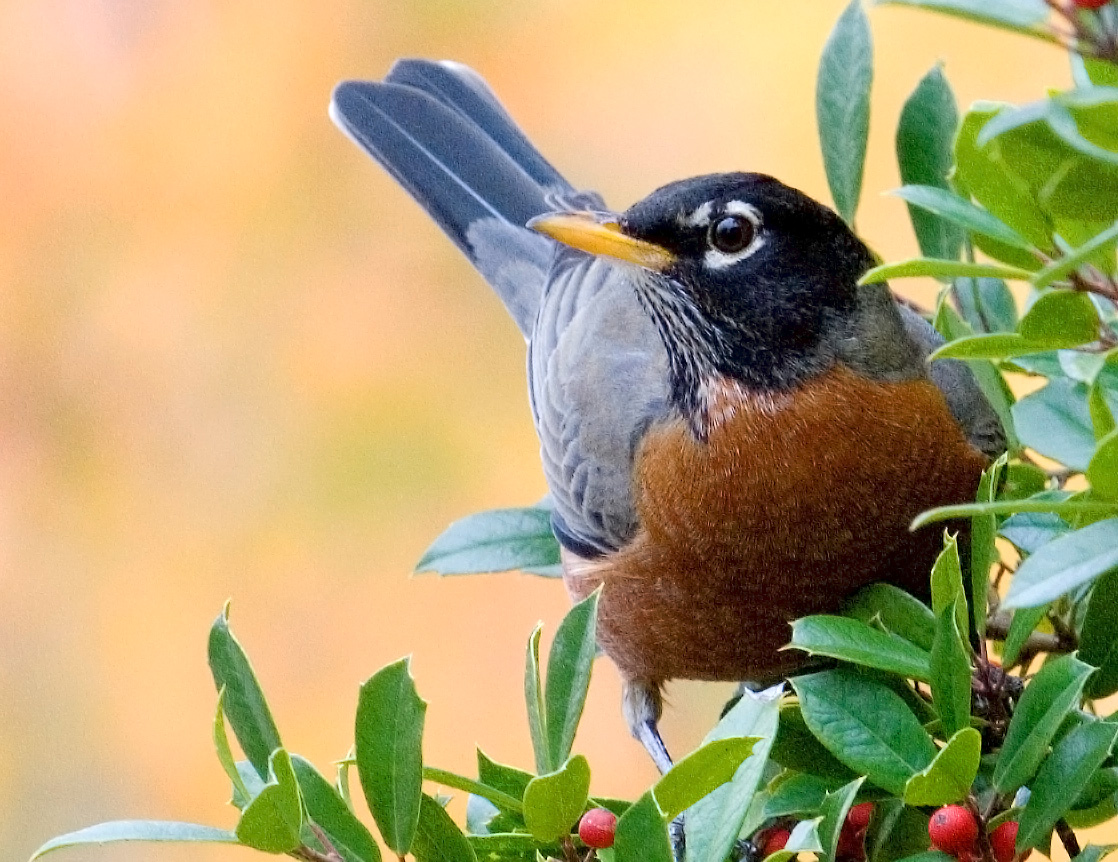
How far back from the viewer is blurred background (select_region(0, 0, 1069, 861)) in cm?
387

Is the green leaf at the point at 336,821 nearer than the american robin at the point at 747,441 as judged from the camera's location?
Yes

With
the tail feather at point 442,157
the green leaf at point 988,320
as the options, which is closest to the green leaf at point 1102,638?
the green leaf at point 988,320

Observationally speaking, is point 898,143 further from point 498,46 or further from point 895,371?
point 498,46

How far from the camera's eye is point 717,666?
1.84 meters

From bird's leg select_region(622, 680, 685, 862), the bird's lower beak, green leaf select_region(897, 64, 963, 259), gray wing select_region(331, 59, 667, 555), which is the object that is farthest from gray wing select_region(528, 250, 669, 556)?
green leaf select_region(897, 64, 963, 259)

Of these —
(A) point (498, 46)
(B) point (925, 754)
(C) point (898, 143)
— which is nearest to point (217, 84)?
(A) point (498, 46)

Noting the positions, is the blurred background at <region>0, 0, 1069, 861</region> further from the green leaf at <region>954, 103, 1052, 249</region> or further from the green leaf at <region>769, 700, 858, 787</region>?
the green leaf at <region>954, 103, 1052, 249</region>

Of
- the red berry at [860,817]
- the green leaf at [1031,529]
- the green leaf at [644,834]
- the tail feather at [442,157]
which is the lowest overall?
the red berry at [860,817]

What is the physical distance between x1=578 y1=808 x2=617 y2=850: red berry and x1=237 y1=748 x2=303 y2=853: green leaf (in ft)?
0.77

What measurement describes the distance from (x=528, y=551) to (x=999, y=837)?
0.91 meters

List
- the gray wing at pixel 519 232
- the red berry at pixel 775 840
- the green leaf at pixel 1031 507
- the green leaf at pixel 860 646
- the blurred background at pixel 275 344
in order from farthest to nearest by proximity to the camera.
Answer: the blurred background at pixel 275 344 → the gray wing at pixel 519 232 → the red berry at pixel 775 840 → the green leaf at pixel 860 646 → the green leaf at pixel 1031 507

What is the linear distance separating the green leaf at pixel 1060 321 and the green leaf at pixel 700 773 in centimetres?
34

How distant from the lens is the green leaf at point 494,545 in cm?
178

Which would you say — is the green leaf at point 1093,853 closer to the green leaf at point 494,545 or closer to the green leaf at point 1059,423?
the green leaf at point 1059,423
